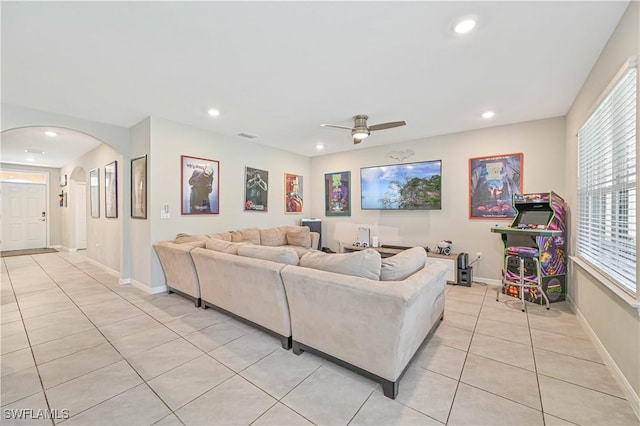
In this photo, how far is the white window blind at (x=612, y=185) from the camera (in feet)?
6.10

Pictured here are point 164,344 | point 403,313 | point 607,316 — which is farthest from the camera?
point 164,344

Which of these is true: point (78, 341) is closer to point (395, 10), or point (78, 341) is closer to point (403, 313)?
point (403, 313)

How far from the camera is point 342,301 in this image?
1.89 meters

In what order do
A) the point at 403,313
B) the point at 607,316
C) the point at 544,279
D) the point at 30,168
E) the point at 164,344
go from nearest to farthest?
the point at 403,313, the point at 607,316, the point at 164,344, the point at 544,279, the point at 30,168

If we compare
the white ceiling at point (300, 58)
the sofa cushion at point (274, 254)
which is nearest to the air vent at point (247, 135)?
the white ceiling at point (300, 58)

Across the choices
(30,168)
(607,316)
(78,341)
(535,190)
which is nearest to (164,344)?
(78,341)

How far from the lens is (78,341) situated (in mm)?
2531

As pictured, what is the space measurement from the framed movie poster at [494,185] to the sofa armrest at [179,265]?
14.5 ft

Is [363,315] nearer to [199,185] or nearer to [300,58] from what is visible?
[300,58]

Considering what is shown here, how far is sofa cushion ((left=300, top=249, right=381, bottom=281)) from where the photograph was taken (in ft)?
6.38

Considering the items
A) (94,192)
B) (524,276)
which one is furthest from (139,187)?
(524,276)

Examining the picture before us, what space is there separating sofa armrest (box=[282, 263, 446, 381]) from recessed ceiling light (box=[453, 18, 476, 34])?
75.1 inches

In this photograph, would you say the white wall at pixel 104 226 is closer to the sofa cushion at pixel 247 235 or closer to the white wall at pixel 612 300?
the sofa cushion at pixel 247 235

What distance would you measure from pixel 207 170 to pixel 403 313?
4070 mm
